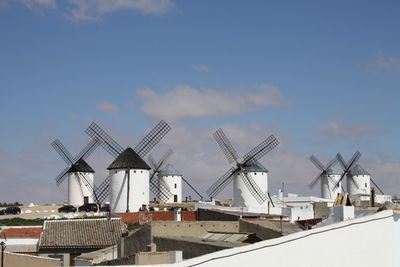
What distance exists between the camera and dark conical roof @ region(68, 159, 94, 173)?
218ft

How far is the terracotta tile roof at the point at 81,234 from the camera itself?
119 ft

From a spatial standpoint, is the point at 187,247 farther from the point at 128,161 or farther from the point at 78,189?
the point at 78,189

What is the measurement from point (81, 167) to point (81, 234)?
30.1m

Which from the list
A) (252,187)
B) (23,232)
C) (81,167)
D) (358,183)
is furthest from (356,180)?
Result: (23,232)

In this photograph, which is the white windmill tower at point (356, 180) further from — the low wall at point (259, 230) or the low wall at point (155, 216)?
the low wall at point (259, 230)

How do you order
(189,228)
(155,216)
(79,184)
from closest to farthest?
(189,228), (155,216), (79,184)

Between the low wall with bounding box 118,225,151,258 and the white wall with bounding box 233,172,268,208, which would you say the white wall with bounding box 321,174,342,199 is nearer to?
the white wall with bounding box 233,172,268,208

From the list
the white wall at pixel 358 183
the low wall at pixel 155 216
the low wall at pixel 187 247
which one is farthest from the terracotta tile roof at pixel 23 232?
the white wall at pixel 358 183

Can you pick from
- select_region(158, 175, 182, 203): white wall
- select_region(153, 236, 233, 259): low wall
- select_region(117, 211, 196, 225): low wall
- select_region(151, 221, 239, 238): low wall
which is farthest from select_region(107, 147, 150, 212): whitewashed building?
select_region(153, 236, 233, 259): low wall

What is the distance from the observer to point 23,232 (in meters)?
41.0

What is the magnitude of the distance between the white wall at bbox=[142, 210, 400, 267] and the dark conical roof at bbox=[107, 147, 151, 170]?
40.7 metres

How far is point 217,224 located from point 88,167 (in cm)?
3837

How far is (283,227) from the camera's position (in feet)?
104

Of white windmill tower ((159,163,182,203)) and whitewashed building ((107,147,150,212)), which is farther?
white windmill tower ((159,163,182,203))
